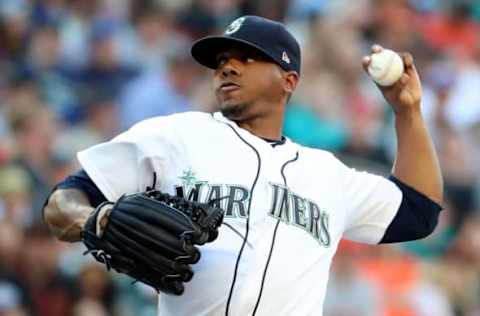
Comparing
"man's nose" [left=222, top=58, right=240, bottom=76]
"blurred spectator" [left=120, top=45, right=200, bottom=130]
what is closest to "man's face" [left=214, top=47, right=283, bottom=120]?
"man's nose" [left=222, top=58, right=240, bottom=76]

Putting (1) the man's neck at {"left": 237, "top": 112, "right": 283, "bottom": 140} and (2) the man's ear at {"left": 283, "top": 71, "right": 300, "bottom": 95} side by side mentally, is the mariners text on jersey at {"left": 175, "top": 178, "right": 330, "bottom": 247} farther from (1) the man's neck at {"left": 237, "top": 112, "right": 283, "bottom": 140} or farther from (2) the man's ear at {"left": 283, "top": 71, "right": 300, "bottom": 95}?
(2) the man's ear at {"left": 283, "top": 71, "right": 300, "bottom": 95}

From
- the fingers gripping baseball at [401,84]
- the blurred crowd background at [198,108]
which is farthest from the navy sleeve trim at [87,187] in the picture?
the blurred crowd background at [198,108]

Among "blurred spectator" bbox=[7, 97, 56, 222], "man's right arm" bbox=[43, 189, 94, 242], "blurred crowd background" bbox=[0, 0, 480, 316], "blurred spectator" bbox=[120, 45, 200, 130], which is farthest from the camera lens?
"blurred spectator" bbox=[120, 45, 200, 130]

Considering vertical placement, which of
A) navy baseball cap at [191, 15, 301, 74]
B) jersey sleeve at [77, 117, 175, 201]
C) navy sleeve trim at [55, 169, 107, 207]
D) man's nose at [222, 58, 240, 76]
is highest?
navy baseball cap at [191, 15, 301, 74]

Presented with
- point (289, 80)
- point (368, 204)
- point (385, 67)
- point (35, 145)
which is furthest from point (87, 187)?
point (35, 145)

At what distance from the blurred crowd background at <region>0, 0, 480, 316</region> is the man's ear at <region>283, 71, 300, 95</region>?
9.50 feet

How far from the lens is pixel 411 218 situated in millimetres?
4609

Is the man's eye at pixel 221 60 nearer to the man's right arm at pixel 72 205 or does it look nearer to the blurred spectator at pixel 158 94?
the man's right arm at pixel 72 205

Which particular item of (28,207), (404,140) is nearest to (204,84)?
(28,207)

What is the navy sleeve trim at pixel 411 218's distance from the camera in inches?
181

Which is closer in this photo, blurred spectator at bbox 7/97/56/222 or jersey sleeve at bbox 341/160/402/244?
jersey sleeve at bbox 341/160/402/244

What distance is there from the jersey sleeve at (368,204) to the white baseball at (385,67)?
319 mm

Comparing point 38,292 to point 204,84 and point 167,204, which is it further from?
point 167,204

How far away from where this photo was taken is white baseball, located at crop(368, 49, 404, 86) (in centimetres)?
450
